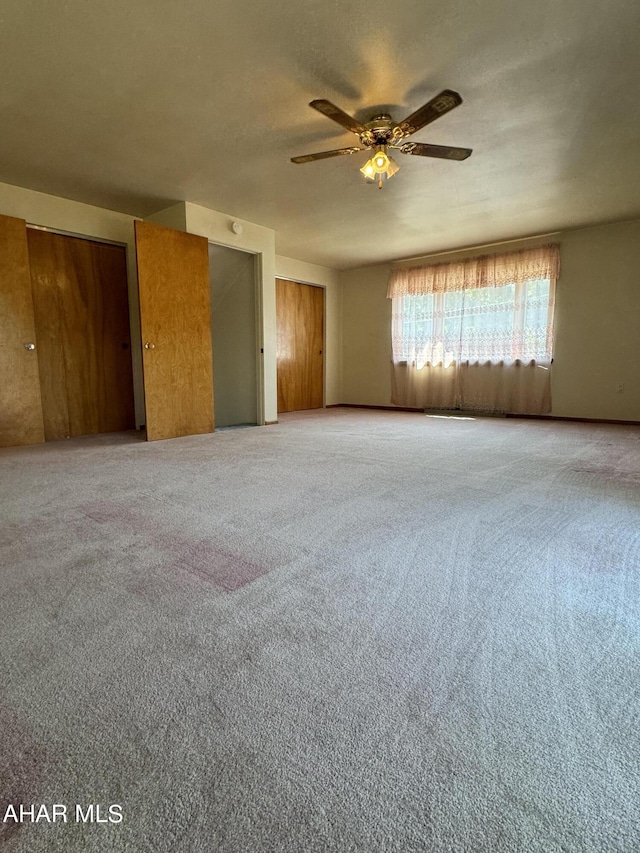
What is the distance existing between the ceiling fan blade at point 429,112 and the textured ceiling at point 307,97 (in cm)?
17

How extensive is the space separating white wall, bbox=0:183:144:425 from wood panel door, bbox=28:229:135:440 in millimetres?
82

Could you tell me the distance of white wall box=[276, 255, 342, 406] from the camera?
716 centimetres

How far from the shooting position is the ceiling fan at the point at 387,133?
242 cm

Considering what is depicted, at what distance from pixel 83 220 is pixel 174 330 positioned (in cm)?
156

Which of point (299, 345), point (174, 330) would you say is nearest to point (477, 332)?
point (299, 345)

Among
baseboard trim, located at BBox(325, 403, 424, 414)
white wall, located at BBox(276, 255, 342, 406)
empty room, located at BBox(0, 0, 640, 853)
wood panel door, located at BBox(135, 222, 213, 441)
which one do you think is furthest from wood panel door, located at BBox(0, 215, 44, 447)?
baseboard trim, located at BBox(325, 403, 424, 414)

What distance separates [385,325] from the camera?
7.20m

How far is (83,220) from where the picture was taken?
4473 mm

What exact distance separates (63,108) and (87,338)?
2.42 meters

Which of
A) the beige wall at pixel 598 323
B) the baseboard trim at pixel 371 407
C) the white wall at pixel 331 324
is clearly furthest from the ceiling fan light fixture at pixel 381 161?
the baseboard trim at pixel 371 407

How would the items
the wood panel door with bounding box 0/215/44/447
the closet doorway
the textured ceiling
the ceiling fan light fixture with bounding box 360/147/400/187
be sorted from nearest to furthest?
the textured ceiling
the ceiling fan light fixture with bounding box 360/147/400/187
the wood panel door with bounding box 0/215/44/447
the closet doorway

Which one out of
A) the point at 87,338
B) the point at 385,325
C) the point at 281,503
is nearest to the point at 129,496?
the point at 281,503

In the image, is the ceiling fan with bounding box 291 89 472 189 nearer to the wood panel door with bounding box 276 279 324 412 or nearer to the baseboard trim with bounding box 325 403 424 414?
the wood panel door with bounding box 276 279 324 412

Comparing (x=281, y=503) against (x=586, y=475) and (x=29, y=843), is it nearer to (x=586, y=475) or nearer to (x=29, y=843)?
(x=29, y=843)
